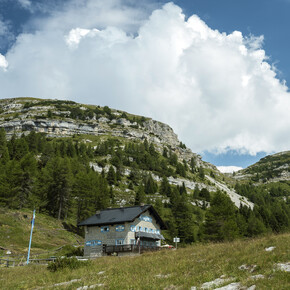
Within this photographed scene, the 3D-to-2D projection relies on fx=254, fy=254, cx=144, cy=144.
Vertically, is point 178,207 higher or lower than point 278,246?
higher

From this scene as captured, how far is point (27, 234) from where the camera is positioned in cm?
4562

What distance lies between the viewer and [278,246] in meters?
13.3

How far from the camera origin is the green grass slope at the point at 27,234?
41062mm

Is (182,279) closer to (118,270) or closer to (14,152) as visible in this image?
(118,270)

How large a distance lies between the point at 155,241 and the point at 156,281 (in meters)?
41.6

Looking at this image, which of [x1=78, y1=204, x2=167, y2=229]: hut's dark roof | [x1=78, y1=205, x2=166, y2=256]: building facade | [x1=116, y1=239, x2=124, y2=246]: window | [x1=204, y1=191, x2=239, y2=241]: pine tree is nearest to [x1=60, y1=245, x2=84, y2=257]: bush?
[x1=78, y1=205, x2=166, y2=256]: building facade

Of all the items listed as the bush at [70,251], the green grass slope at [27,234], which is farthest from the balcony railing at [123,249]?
the green grass slope at [27,234]

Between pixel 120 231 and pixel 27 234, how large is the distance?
16928 millimetres

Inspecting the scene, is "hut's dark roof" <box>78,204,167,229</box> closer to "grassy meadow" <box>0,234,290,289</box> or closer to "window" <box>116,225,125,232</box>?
"window" <box>116,225,125,232</box>

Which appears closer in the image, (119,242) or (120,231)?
(119,242)

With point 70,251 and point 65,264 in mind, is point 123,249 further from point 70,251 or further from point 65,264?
point 65,264

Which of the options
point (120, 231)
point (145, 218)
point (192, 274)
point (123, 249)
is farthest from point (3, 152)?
point (192, 274)

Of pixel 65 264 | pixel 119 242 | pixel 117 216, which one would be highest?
pixel 117 216

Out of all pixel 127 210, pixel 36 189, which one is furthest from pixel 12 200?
pixel 127 210
